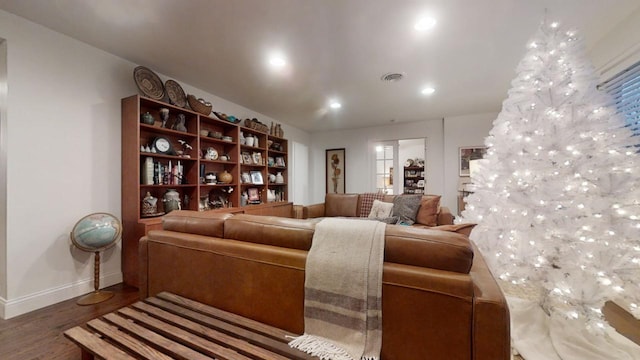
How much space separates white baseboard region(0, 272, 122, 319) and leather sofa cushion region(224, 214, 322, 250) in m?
1.99

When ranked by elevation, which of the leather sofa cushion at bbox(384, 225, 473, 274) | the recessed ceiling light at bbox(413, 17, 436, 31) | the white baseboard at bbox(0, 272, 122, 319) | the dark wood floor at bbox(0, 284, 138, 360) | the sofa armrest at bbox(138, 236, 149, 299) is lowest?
the dark wood floor at bbox(0, 284, 138, 360)

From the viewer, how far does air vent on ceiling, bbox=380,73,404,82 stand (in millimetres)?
2959

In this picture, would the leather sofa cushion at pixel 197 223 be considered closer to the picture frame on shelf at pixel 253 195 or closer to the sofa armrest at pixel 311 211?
the picture frame on shelf at pixel 253 195

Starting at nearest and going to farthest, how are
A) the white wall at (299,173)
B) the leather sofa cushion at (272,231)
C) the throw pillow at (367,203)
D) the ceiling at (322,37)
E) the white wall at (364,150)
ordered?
the leather sofa cushion at (272,231) < the ceiling at (322,37) < the throw pillow at (367,203) < the white wall at (364,150) < the white wall at (299,173)

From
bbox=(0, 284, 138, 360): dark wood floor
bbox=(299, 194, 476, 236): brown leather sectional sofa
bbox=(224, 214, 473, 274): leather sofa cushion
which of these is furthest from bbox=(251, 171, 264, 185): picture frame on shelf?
bbox=(224, 214, 473, 274): leather sofa cushion

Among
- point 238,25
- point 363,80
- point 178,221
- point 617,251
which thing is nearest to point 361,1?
point 238,25

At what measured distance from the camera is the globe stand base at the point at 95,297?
2158 mm

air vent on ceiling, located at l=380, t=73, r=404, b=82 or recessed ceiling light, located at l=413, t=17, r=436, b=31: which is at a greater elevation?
air vent on ceiling, located at l=380, t=73, r=404, b=82

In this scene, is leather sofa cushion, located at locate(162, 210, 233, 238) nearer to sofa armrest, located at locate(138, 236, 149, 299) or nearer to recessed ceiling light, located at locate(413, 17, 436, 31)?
sofa armrest, located at locate(138, 236, 149, 299)

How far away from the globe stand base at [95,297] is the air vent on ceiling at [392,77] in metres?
3.72

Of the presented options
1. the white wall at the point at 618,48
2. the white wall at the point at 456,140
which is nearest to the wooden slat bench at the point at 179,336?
the white wall at the point at 618,48

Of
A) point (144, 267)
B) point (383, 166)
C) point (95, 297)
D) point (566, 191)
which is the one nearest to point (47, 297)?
point (95, 297)

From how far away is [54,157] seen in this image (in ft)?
7.13

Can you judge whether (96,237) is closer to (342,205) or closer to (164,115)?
(164,115)
